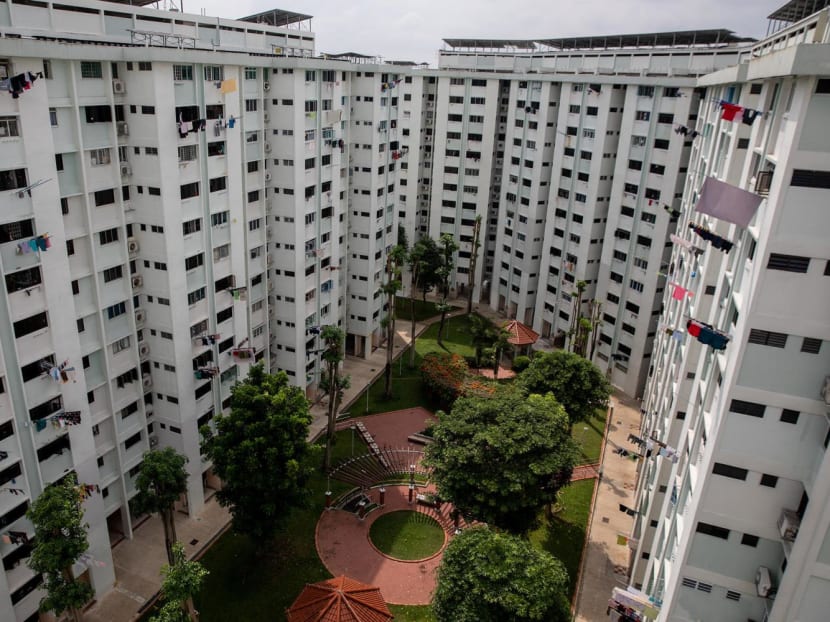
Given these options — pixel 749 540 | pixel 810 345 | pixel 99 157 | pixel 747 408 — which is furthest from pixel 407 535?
pixel 99 157

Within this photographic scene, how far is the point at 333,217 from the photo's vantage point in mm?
52000

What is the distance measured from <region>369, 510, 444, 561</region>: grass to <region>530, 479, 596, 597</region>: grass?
634 cm

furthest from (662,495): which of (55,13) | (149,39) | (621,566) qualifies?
(55,13)

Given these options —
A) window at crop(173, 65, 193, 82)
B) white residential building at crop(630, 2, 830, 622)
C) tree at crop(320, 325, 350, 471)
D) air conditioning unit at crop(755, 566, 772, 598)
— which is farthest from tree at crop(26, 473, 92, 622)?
air conditioning unit at crop(755, 566, 772, 598)

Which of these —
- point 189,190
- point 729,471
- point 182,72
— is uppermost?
point 182,72

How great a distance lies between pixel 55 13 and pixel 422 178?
160ft

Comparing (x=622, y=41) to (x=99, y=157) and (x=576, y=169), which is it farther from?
(x=99, y=157)

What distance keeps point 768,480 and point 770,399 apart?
9.15 feet

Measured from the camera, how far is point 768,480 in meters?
19.3

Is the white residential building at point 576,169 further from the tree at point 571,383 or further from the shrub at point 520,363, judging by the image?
the tree at point 571,383

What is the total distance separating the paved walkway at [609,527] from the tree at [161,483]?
72.9 ft

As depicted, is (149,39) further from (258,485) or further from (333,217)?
Answer: (258,485)

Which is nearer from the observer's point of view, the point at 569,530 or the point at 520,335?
the point at 569,530

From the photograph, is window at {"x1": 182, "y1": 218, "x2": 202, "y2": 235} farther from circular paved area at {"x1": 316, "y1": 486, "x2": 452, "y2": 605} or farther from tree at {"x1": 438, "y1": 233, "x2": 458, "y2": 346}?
tree at {"x1": 438, "y1": 233, "x2": 458, "y2": 346}
